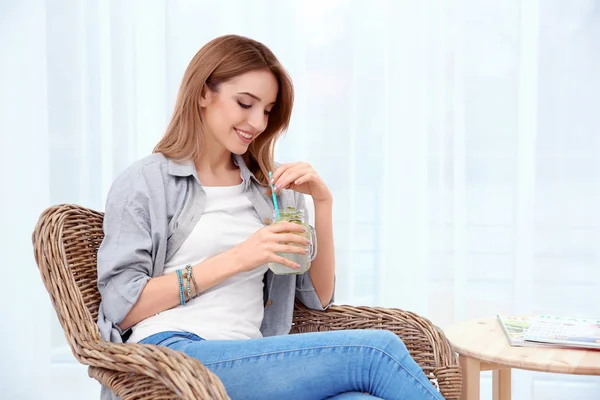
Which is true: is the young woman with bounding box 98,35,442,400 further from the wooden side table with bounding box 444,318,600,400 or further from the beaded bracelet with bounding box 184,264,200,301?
the wooden side table with bounding box 444,318,600,400

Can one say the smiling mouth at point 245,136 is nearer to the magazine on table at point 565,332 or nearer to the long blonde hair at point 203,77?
the long blonde hair at point 203,77

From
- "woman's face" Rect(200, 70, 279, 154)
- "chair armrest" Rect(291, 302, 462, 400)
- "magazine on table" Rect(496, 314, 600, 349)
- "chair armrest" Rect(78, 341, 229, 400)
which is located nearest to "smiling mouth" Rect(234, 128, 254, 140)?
"woman's face" Rect(200, 70, 279, 154)

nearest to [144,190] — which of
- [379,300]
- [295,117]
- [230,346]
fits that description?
[230,346]

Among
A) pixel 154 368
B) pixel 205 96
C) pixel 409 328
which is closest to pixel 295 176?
pixel 205 96

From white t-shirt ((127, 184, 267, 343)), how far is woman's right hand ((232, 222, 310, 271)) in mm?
135

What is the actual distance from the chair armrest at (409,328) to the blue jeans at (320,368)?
0.13m

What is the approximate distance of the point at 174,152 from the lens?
151cm

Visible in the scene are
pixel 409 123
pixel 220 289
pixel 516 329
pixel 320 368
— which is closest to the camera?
pixel 320 368

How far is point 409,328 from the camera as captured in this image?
4.84 ft

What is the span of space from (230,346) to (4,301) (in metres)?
1.56

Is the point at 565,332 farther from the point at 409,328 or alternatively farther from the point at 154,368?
the point at 154,368

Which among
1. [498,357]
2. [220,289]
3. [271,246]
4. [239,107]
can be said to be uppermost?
[239,107]

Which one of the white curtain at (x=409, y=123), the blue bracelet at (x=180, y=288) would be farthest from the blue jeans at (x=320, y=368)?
the white curtain at (x=409, y=123)

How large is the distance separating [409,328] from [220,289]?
42 centimetres
